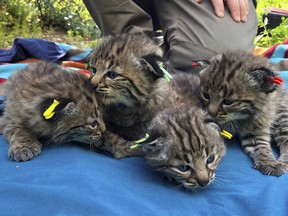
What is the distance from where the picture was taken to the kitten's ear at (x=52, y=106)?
10.2 ft

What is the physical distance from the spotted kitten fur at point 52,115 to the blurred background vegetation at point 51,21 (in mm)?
5295

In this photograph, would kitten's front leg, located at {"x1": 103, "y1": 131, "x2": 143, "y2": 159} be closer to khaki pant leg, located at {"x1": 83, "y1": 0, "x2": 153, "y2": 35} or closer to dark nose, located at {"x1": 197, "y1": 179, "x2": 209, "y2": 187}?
dark nose, located at {"x1": 197, "y1": 179, "x2": 209, "y2": 187}

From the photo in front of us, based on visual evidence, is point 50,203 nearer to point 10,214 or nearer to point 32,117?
point 10,214

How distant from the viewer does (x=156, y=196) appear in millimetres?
2857

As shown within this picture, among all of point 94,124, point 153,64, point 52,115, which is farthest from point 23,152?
point 153,64

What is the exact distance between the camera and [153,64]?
10.8 feet

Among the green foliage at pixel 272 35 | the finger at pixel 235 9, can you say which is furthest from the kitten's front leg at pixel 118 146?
the green foliage at pixel 272 35

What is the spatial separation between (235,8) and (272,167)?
2643 mm

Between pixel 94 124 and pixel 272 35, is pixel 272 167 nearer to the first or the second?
pixel 94 124

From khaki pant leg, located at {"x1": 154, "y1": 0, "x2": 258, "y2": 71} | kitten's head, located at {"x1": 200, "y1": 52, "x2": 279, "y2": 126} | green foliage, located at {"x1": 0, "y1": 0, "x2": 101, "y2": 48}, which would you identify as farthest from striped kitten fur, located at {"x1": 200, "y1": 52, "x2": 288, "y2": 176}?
green foliage, located at {"x1": 0, "y1": 0, "x2": 101, "y2": 48}

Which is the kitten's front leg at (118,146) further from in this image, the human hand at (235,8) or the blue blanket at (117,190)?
the human hand at (235,8)

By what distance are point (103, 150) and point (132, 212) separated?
1021 millimetres

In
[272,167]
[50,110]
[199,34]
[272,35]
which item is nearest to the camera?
[50,110]

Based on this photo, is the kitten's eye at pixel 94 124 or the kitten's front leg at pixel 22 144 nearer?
the kitten's front leg at pixel 22 144
